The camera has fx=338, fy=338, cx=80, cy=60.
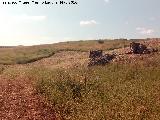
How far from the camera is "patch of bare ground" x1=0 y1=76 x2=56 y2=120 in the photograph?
684 inches

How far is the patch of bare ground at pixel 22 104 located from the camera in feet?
57.0

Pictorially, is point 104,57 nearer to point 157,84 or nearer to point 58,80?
point 58,80

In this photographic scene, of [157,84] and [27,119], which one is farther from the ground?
[157,84]

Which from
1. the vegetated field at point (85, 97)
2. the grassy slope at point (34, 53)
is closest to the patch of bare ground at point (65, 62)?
the grassy slope at point (34, 53)

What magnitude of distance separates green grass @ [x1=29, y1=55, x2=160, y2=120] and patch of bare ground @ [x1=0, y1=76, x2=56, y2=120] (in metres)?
0.55

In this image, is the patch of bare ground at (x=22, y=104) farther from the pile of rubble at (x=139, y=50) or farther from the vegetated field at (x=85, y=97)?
the pile of rubble at (x=139, y=50)

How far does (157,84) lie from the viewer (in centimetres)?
2005

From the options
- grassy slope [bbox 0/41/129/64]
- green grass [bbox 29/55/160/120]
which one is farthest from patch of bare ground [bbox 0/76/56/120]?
grassy slope [bbox 0/41/129/64]

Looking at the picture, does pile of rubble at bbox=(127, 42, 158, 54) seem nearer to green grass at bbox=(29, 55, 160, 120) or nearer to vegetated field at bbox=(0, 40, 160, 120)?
vegetated field at bbox=(0, 40, 160, 120)

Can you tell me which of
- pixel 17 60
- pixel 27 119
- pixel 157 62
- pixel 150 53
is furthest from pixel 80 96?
pixel 17 60

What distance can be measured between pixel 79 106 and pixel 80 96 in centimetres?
268

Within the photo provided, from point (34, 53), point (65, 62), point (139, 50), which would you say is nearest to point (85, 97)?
point (139, 50)

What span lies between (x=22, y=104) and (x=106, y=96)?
16.5 ft

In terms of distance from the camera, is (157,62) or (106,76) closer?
(106,76)
